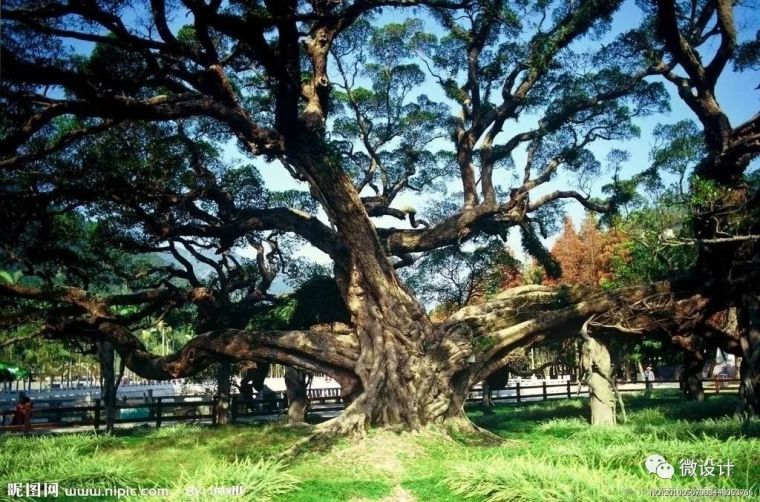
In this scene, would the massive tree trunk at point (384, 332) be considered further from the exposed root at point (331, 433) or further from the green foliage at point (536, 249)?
the green foliage at point (536, 249)

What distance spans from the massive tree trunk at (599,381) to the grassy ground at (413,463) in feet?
1.71

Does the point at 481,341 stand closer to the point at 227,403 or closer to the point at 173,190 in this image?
the point at 173,190

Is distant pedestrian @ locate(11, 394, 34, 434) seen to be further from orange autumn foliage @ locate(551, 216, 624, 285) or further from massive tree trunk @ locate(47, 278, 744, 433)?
orange autumn foliage @ locate(551, 216, 624, 285)

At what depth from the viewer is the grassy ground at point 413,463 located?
22.8 feet

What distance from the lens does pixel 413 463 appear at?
9.48 m

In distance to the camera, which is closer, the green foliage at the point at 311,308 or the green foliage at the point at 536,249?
the green foliage at the point at 311,308

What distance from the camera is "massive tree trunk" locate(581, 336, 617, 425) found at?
1267cm

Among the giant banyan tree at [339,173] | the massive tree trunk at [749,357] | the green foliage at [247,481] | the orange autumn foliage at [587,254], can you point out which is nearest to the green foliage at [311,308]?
the giant banyan tree at [339,173]

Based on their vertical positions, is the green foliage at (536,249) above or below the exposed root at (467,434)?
above

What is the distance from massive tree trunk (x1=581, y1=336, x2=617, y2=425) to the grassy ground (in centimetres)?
52

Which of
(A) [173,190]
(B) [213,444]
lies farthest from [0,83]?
(B) [213,444]

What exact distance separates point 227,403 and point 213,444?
23.5ft
